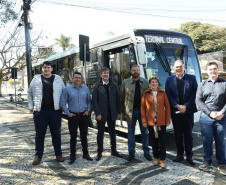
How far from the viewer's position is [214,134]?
151 inches

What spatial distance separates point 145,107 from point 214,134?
54.5 inches

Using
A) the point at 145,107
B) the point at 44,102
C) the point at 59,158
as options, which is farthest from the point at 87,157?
the point at 145,107

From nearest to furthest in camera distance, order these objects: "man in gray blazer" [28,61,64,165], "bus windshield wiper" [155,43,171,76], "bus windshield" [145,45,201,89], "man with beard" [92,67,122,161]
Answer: "man in gray blazer" [28,61,64,165]
"man with beard" [92,67,122,161]
"bus windshield" [145,45,201,89]
"bus windshield wiper" [155,43,171,76]

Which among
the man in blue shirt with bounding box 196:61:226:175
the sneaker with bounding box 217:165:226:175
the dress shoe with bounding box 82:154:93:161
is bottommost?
the dress shoe with bounding box 82:154:93:161

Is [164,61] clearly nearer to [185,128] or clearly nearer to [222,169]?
[185,128]

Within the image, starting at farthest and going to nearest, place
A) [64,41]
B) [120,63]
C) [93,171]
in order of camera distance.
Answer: [64,41], [120,63], [93,171]

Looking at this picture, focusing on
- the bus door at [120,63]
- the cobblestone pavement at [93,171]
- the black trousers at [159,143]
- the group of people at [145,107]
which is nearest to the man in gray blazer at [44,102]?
the group of people at [145,107]

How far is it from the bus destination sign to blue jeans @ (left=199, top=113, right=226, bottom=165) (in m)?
2.85

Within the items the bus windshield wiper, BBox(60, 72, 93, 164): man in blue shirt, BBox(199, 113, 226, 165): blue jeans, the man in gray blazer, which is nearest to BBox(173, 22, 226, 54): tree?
the bus windshield wiper

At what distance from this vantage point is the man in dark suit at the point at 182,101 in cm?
412

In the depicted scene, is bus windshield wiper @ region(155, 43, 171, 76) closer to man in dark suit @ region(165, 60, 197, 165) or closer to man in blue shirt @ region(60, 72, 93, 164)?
man in dark suit @ region(165, 60, 197, 165)

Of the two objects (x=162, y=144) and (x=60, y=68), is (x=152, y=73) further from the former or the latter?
(x=60, y=68)

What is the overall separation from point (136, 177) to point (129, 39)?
12.4 feet

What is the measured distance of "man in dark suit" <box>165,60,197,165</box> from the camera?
4125 mm
